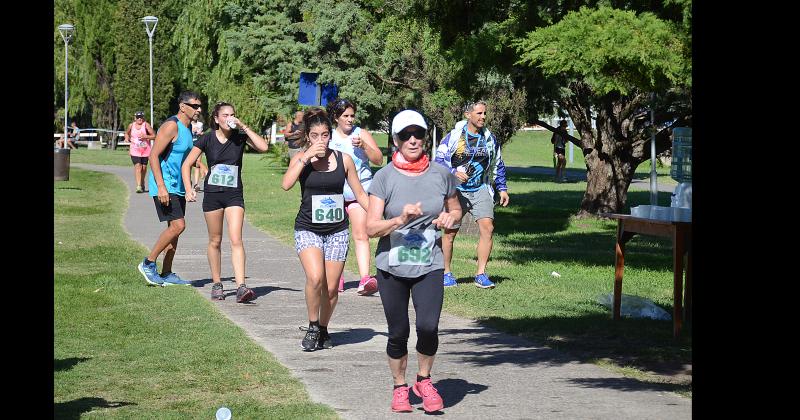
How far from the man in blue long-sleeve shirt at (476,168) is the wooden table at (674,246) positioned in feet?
8.65

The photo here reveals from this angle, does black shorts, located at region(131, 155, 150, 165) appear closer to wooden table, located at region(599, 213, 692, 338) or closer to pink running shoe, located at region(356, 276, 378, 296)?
pink running shoe, located at region(356, 276, 378, 296)

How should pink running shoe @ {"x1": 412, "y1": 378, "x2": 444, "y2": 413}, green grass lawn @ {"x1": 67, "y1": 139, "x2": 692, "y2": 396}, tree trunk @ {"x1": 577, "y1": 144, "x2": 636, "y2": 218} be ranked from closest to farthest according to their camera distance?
pink running shoe @ {"x1": 412, "y1": 378, "x2": 444, "y2": 413}
green grass lawn @ {"x1": 67, "y1": 139, "x2": 692, "y2": 396}
tree trunk @ {"x1": 577, "y1": 144, "x2": 636, "y2": 218}

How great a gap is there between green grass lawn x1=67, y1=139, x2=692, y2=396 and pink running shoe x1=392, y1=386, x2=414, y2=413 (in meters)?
1.69

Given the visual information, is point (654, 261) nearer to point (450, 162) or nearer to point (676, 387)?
point (450, 162)

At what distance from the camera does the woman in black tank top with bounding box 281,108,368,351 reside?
952 centimetres

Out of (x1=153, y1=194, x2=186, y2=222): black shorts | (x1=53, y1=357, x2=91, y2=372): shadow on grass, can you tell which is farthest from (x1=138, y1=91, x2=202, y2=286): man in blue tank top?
(x1=53, y1=357, x2=91, y2=372): shadow on grass

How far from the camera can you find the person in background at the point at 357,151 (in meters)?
11.5

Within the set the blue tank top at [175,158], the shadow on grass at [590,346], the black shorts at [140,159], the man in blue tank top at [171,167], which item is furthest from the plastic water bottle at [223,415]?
the black shorts at [140,159]

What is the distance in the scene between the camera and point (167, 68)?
250ft

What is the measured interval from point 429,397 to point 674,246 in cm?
327
